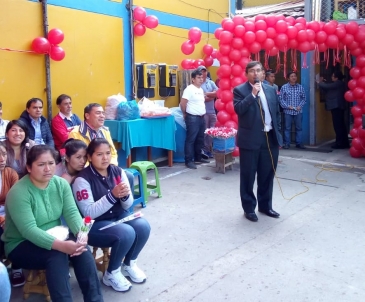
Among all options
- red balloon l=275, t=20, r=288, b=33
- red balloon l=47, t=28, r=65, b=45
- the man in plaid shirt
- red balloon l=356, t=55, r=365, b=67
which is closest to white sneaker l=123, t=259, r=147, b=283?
red balloon l=47, t=28, r=65, b=45

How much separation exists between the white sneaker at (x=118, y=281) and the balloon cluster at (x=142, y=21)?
5.02 meters

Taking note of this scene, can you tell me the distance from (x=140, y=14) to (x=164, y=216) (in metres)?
3.77

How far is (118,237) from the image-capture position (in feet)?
10.1

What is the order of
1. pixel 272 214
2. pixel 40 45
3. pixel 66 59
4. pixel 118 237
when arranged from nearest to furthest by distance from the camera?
1. pixel 118 237
2. pixel 272 214
3. pixel 40 45
4. pixel 66 59

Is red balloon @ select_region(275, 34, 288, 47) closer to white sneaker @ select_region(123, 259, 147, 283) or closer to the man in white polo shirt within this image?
the man in white polo shirt

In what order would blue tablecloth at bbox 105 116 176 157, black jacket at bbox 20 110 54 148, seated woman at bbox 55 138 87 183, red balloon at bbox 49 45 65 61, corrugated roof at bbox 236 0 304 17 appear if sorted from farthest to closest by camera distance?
corrugated roof at bbox 236 0 304 17
blue tablecloth at bbox 105 116 176 157
red balloon at bbox 49 45 65 61
black jacket at bbox 20 110 54 148
seated woman at bbox 55 138 87 183

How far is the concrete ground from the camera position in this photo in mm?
3211

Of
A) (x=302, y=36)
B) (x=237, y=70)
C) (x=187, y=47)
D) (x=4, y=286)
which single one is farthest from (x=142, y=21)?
(x=4, y=286)

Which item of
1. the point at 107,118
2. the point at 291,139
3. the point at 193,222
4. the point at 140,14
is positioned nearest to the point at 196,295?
the point at 193,222

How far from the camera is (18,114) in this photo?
572 cm

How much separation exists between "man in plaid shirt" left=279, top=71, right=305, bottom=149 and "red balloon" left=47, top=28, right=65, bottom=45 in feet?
16.0

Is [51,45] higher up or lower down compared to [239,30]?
lower down

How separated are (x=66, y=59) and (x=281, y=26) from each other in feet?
11.7

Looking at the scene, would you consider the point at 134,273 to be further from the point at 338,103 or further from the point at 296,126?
the point at 338,103
